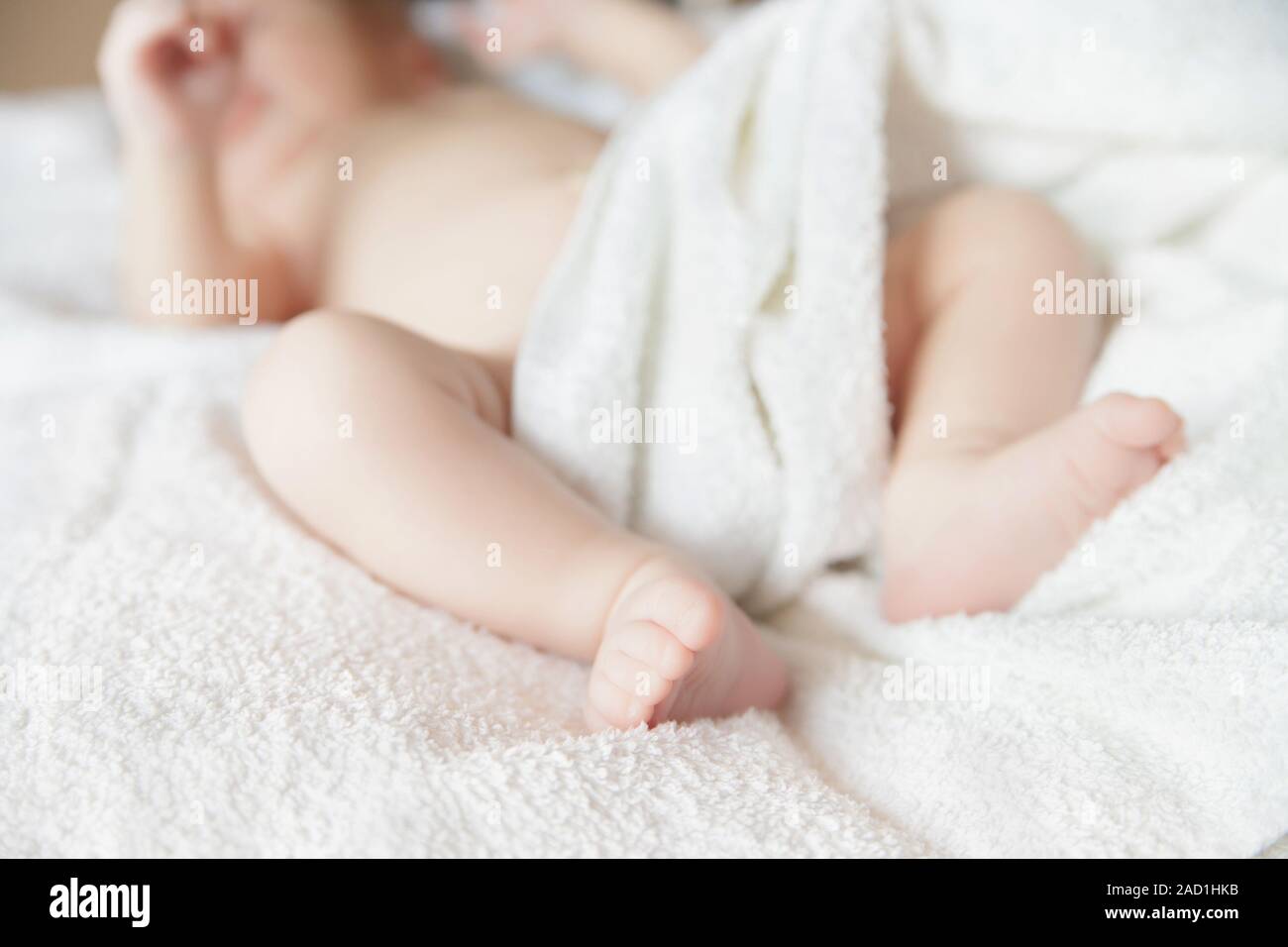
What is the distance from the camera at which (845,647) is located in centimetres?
79

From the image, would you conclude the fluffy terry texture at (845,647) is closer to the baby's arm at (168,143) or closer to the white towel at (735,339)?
the white towel at (735,339)

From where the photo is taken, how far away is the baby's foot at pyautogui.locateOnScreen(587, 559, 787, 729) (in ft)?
2.04

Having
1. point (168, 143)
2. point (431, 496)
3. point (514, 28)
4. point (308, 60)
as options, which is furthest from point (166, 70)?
point (431, 496)

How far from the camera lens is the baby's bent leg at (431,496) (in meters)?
0.72

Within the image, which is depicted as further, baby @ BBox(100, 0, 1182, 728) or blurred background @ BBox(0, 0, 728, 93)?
blurred background @ BBox(0, 0, 728, 93)

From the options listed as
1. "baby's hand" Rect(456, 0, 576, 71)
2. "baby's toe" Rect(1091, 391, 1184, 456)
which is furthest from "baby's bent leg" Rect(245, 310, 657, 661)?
"baby's hand" Rect(456, 0, 576, 71)

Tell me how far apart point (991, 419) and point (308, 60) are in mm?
1033

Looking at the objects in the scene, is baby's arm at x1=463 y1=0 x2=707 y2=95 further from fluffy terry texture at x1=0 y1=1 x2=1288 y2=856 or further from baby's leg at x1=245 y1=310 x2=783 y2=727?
baby's leg at x1=245 y1=310 x2=783 y2=727

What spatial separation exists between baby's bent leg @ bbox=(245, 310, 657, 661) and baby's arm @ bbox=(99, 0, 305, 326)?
0.48 meters

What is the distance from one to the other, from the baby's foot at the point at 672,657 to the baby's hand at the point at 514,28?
1040 millimetres

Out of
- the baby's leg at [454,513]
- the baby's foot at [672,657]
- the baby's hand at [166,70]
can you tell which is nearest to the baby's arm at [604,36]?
the baby's hand at [166,70]

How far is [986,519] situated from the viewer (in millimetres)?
739
